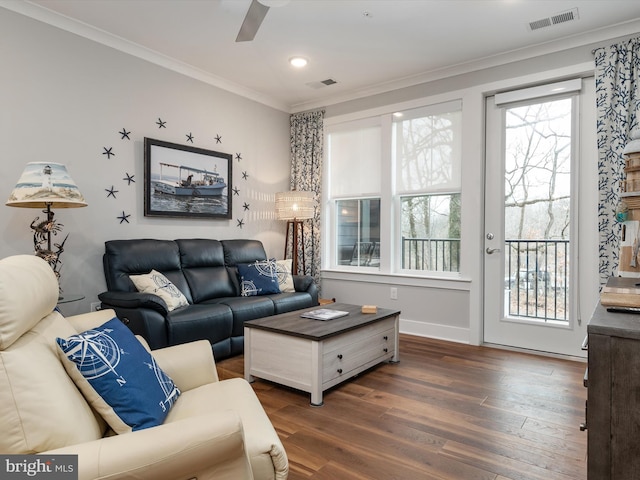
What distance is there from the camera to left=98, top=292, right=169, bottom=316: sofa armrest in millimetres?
2908

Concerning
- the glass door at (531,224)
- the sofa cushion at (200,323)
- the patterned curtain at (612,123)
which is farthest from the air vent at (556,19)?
the sofa cushion at (200,323)

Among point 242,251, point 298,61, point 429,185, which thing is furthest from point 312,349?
point 298,61

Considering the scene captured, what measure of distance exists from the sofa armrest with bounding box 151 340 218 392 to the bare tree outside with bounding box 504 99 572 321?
10.4 feet

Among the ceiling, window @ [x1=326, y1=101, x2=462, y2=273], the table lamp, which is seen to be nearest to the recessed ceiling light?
the ceiling

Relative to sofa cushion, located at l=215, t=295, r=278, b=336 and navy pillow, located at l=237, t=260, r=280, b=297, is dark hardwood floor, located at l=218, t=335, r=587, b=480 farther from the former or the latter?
navy pillow, located at l=237, t=260, r=280, b=297

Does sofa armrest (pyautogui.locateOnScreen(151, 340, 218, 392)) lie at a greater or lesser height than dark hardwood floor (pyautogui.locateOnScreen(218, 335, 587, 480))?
greater

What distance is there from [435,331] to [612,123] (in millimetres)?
2466

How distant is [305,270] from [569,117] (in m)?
3.29

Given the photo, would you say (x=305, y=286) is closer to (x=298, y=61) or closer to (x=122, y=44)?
(x=298, y=61)

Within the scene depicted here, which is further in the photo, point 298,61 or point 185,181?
point 185,181

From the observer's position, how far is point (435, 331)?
14.0 feet

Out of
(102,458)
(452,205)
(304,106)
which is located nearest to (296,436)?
(102,458)

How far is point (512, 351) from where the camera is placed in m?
3.79

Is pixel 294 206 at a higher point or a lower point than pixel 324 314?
higher
